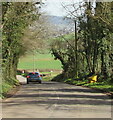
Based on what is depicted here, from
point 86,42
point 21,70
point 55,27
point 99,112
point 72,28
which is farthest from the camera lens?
point 21,70

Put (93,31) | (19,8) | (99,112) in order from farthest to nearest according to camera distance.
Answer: (93,31) < (19,8) < (99,112)

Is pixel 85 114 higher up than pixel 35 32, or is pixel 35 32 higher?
pixel 35 32

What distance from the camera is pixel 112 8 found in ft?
97.2

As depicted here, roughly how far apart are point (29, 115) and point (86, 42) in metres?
39.1

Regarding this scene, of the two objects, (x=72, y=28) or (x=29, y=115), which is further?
(x=72, y=28)

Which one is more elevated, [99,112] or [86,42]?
[86,42]

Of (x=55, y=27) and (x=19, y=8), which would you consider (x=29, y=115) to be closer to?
(x=19, y=8)

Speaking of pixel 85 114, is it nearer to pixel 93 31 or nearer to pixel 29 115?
pixel 29 115

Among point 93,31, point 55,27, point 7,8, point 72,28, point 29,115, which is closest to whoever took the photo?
point 29,115

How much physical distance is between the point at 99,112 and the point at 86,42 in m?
37.8

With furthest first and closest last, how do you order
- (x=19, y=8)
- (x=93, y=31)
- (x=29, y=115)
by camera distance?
(x=93, y=31), (x=19, y=8), (x=29, y=115)

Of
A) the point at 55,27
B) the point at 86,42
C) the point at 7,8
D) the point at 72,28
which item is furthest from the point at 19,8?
the point at 55,27

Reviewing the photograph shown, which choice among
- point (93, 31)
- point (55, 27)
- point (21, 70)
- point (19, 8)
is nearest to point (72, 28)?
point (55, 27)

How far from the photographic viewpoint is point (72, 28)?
58000 millimetres
